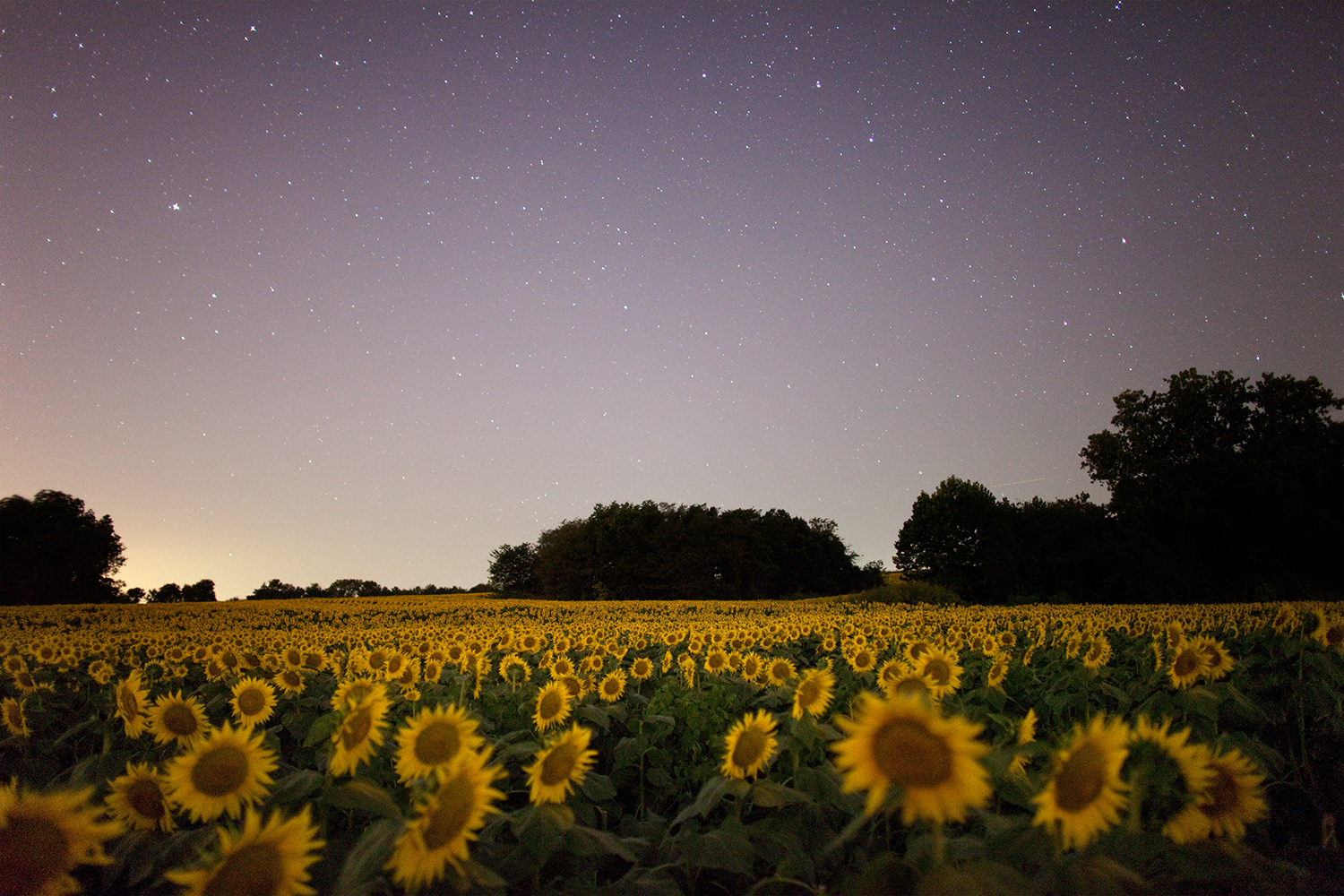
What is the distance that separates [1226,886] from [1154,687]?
1.55 m

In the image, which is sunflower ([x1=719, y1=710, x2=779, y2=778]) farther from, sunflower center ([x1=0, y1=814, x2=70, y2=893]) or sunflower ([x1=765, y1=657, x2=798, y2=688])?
sunflower ([x1=765, y1=657, x2=798, y2=688])

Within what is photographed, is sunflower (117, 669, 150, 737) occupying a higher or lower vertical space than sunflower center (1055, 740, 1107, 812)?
lower

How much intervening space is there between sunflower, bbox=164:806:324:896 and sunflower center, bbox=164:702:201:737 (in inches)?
52.1

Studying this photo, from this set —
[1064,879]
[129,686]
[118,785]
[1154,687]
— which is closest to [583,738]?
[1064,879]

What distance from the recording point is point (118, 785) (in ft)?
6.13

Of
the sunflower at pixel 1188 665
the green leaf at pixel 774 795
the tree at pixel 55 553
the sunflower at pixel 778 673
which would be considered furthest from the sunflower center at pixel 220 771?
the tree at pixel 55 553

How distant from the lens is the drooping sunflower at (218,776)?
1.66 m

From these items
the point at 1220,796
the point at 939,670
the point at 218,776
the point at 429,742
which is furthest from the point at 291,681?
the point at 1220,796

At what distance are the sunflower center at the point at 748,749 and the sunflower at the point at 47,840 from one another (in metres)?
1.51

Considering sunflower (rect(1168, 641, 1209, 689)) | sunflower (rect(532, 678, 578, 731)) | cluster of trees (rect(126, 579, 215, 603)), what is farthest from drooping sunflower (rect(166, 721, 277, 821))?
cluster of trees (rect(126, 579, 215, 603))

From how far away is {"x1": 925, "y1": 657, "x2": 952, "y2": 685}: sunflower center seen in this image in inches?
123

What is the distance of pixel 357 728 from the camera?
1.75 m

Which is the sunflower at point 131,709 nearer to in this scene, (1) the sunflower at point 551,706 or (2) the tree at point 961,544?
(1) the sunflower at point 551,706

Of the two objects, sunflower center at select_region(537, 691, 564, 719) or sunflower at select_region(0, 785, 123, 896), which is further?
sunflower center at select_region(537, 691, 564, 719)
